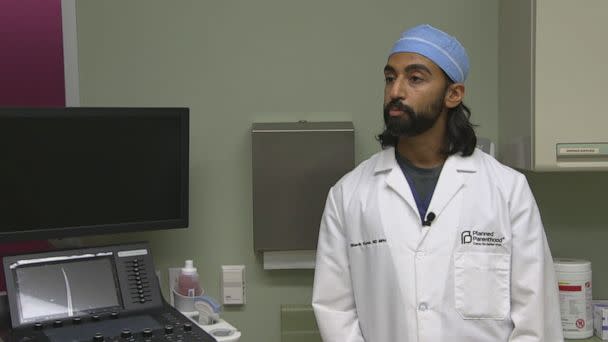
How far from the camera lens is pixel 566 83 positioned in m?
2.12

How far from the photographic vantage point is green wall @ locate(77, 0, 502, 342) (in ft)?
7.77

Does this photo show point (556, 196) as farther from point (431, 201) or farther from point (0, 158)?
point (0, 158)

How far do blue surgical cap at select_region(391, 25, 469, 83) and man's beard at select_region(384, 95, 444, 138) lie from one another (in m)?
0.08

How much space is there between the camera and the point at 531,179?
2.46 meters

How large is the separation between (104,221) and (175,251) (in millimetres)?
372

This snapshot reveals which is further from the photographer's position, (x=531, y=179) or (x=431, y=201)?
(x=531, y=179)

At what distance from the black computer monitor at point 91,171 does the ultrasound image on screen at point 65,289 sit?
Result: 0.30 feet

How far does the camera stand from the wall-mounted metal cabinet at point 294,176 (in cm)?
233

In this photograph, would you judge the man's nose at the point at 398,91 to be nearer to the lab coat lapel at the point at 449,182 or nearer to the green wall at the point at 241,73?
the lab coat lapel at the point at 449,182

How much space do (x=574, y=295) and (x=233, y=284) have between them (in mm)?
1064

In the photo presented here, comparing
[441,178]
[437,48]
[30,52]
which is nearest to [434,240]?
[441,178]

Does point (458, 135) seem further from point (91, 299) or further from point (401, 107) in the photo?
point (91, 299)

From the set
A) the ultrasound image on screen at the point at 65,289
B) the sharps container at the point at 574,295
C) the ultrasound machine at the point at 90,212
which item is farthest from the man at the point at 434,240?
the ultrasound image on screen at the point at 65,289

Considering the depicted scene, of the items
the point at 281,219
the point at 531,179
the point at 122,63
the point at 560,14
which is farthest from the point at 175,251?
the point at 560,14
